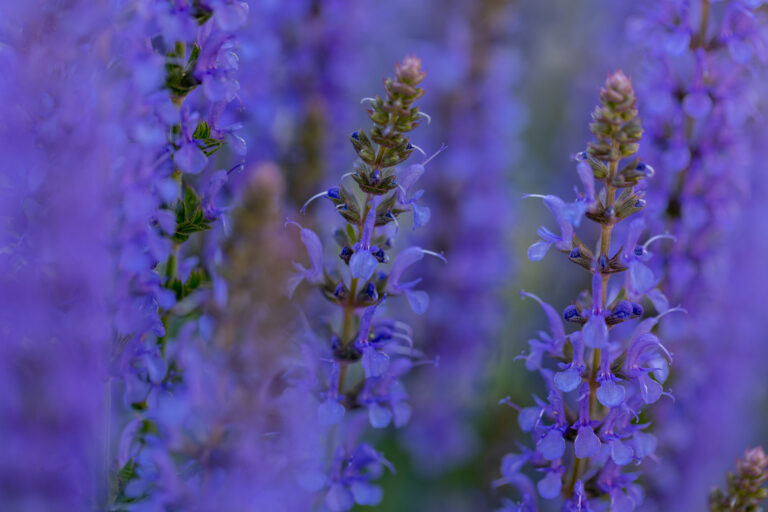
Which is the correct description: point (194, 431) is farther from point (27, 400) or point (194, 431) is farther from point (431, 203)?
point (431, 203)

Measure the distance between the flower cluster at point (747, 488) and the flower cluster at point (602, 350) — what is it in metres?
0.17

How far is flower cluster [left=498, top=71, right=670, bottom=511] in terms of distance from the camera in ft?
5.24

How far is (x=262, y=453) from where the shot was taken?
3.93ft

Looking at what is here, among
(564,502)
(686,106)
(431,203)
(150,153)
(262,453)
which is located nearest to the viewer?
(262,453)

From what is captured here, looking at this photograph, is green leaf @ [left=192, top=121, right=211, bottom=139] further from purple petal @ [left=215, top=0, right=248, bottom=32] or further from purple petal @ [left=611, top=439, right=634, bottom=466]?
purple petal @ [left=611, top=439, right=634, bottom=466]

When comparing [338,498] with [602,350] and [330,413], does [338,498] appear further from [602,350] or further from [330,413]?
[602,350]

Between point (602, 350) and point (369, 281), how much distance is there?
0.48 m

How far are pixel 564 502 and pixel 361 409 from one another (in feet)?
1.55

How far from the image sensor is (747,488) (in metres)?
1.69

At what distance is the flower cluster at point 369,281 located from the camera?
1608 millimetres

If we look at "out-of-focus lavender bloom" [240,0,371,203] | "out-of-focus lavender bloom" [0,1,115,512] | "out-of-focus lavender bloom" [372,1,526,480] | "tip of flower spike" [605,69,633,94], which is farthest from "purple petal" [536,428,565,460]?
"out-of-focus lavender bloom" [372,1,526,480]

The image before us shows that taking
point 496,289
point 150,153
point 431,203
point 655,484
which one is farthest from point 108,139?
point 496,289

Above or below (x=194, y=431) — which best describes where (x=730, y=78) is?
above

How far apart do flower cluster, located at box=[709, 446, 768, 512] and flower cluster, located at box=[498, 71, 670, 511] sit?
17 centimetres
